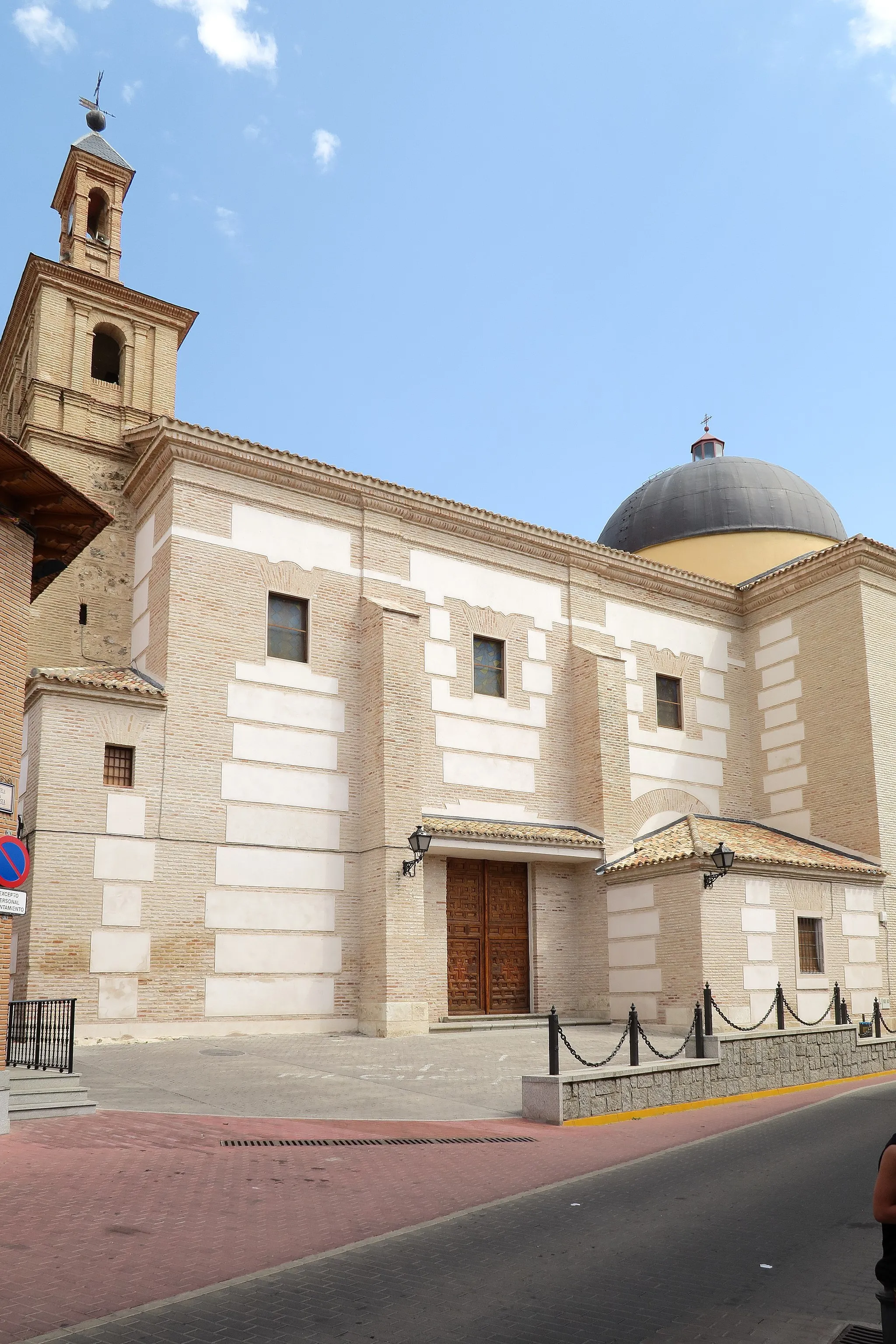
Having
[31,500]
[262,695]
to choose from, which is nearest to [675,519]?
[262,695]

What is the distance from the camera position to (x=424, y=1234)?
252 inches

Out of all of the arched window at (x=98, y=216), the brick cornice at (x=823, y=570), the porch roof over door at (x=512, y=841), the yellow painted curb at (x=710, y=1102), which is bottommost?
the yellow painted curb at (x=710, y=1102)

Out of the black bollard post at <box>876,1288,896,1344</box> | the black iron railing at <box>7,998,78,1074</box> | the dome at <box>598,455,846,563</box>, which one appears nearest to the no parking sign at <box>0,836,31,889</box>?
the black iron railing at <box>7,998,78,1074</box>

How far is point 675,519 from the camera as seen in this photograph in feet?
97.6

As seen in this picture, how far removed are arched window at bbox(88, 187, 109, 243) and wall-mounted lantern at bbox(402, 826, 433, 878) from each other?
1347cm

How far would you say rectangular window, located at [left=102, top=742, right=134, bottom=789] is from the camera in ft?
52.7

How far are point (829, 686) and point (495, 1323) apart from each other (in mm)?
20602

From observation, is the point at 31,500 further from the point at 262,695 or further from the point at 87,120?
the point at 87,120

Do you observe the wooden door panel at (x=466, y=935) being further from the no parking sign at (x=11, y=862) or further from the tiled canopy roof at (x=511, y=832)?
the no parking sign at (x=11, y=862)

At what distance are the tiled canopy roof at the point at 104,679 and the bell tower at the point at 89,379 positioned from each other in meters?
1.57

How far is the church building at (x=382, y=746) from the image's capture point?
1614cm

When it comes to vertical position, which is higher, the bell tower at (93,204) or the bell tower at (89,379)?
the bell tower at (93,204)

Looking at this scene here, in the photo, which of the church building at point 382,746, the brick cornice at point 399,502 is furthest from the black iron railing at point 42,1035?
the brick cornice at point 399,502

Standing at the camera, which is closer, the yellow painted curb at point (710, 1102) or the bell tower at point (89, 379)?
the yellow painted curb at point (710, 1102)
